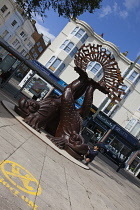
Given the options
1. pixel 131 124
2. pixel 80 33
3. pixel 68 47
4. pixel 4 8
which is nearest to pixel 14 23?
pixel 4 8

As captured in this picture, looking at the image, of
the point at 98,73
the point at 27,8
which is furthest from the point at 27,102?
the point at 98,73

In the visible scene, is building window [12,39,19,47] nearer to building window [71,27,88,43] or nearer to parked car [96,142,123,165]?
building window [71,27,88,43]

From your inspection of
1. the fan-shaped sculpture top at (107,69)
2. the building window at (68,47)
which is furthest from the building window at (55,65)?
the fan-shaped sculpture top at (107,69)

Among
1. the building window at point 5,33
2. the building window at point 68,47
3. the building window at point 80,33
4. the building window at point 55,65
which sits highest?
the building window at point 80,33

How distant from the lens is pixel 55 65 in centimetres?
3098

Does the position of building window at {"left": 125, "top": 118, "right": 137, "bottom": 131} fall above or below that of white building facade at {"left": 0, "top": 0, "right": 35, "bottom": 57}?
below

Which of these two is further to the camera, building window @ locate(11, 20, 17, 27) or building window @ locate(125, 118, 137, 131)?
building window @ locate(11, 20, 17, 27)

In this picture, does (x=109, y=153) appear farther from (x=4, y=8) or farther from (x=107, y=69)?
(x=4, y=8)

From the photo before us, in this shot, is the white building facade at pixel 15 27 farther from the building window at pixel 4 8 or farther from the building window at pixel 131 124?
the building window at pixel 131 124

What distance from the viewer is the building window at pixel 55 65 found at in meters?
30.8

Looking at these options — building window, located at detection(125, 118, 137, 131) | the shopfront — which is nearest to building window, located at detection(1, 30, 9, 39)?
the shopfront

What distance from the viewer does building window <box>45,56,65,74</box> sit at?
30.8m

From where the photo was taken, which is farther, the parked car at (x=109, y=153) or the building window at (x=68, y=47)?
the building window at (x=68, y=47)

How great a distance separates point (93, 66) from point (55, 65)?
18.9ft
